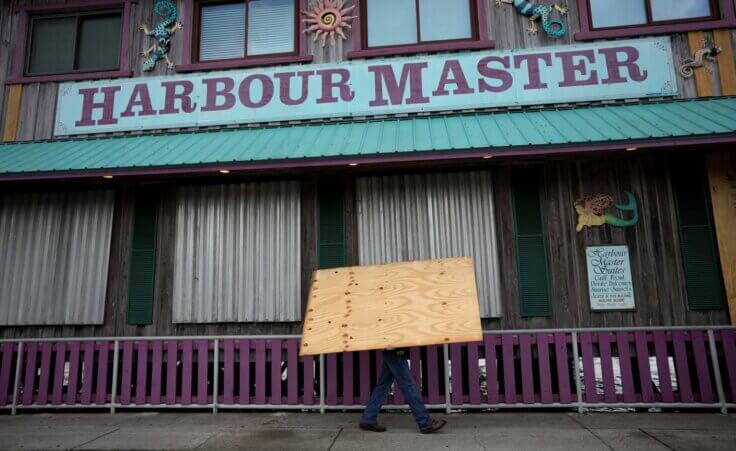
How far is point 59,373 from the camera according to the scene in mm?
7391

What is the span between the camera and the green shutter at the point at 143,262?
807cm

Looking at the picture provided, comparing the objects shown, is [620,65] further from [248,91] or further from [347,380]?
[347,380]

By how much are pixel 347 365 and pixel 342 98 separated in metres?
4.64

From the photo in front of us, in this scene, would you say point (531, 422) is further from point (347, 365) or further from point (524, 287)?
point (347, 365)

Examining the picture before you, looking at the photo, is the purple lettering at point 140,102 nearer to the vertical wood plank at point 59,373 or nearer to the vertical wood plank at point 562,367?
the vertical wood plank at point 59,373

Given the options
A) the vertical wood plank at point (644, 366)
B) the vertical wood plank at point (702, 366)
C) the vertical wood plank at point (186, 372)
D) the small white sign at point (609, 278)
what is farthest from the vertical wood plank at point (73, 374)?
the vertical wood plank at point (702, 366)

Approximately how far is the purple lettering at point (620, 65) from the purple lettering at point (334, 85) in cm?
444

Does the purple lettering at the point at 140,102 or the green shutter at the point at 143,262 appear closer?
the green shutter at the point at 143,262

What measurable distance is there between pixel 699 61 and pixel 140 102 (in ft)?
32.8

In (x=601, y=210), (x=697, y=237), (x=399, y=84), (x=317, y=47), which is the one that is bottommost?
(x=697, y=237)

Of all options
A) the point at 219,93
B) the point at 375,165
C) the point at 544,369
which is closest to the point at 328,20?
the point at 219,93

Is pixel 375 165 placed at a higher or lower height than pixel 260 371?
higher

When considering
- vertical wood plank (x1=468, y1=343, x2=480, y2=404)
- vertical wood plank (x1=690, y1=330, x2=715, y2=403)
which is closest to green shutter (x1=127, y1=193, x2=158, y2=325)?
vertical wood plank (x1=468, y1=343, x2=480, y2=404)

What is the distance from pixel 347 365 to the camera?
7027 mm
